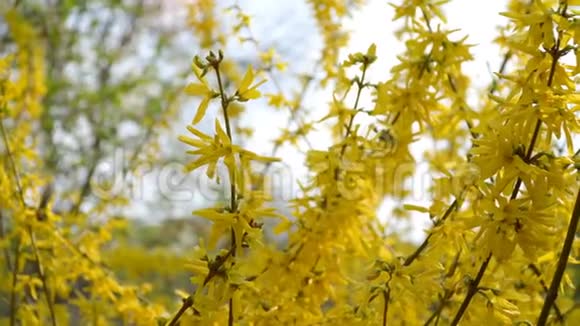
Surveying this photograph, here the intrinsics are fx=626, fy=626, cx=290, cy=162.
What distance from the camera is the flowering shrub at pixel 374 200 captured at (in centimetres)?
104

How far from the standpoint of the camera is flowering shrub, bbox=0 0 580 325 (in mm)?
1035

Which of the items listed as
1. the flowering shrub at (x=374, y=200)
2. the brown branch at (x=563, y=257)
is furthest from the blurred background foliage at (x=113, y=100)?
the brown branch at (x=563, y=257)

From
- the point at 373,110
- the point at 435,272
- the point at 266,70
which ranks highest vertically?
the point at 266,70

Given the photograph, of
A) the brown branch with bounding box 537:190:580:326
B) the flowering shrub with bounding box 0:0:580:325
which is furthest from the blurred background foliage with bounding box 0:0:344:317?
the brown branch with bounding box 537:190:580:326

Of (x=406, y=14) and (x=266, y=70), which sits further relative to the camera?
(x=266, y=70)

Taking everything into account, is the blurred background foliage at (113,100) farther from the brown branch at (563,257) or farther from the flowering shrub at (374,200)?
the brown branch at (563,257)

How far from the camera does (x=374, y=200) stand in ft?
6.91

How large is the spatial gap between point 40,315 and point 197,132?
1187mm

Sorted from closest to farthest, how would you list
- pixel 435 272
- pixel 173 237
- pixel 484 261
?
1. pixel 484 261
2. pixel 435 272
3. pixel 173 237

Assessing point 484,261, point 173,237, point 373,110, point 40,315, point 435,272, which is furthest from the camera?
point 173,237

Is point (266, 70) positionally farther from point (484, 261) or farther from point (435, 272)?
point (484, 261)

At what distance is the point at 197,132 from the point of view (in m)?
1.08

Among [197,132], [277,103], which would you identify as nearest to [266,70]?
[277,103]

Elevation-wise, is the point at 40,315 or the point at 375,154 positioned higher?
the point at 375,154
